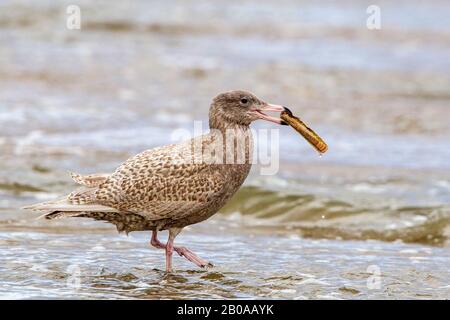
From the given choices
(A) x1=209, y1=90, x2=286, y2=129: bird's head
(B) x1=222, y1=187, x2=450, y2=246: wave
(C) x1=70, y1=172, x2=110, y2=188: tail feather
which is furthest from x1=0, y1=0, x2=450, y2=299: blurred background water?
(A) x1=209, y1=90, x2=286, y2=129: bird's head

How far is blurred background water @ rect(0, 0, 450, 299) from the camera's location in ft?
27.3

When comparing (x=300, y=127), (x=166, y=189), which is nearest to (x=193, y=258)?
(x=166, y=189)

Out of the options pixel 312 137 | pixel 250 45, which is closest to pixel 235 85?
pixel 250 45

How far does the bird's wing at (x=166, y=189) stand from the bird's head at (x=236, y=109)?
1.40ft

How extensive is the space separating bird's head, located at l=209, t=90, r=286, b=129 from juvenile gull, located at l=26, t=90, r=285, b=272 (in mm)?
54

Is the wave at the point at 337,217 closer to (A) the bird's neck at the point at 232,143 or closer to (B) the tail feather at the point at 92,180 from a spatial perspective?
(A) the bird's neck at the point at 232,143

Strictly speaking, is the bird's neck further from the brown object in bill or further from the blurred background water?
the blurred background water

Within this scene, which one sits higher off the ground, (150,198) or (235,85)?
(235,85)

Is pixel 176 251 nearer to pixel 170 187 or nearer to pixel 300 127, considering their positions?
pixel 170 187

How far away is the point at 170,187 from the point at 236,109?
2.65ft
